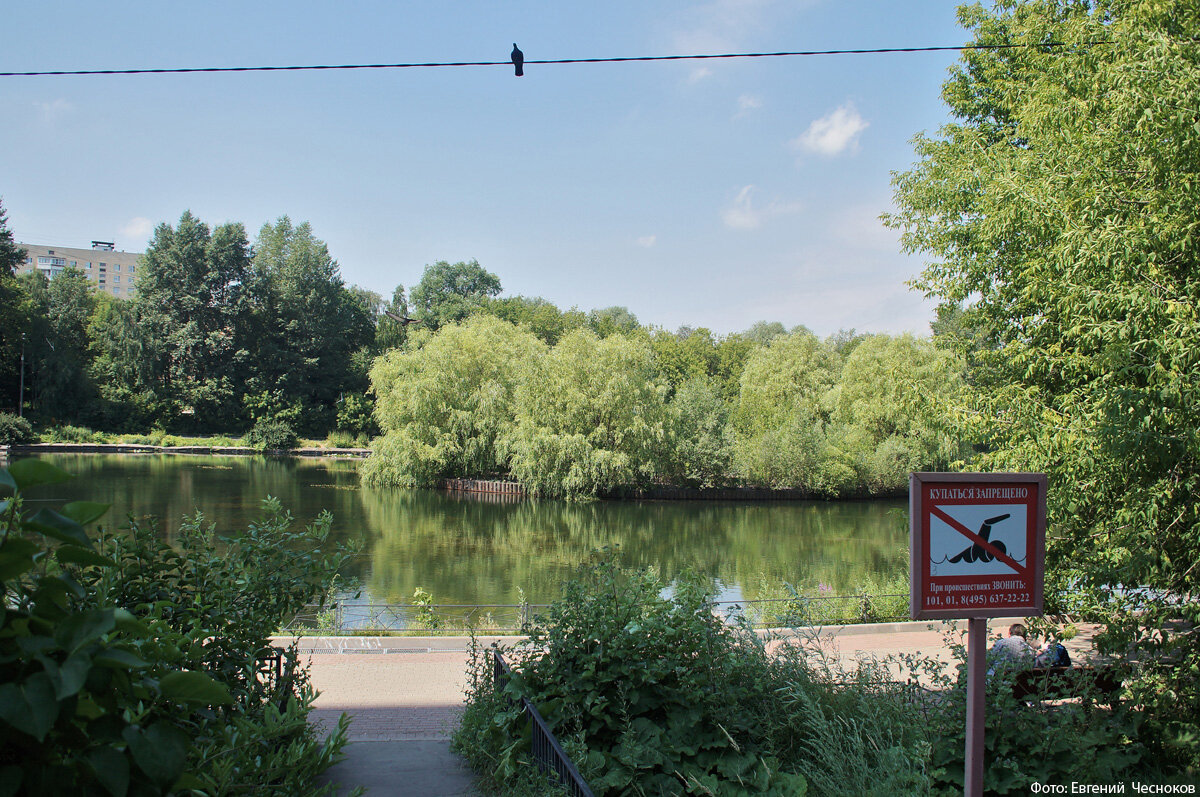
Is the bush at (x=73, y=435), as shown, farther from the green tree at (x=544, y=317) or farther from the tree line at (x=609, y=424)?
the green tree at (x=544, y=317)

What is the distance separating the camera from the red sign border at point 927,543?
3.04 metres

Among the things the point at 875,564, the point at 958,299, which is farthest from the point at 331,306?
the point at 958,299

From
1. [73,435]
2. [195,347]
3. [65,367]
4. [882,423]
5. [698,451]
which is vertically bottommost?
[73,435]

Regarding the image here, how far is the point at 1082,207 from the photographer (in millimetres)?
8172

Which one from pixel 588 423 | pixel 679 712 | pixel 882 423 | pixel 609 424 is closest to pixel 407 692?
pixel 679 712

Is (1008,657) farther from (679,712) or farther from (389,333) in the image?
(389,333)

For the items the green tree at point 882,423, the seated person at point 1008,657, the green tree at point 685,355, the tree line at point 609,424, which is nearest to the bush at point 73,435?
the tree line at point 609,424

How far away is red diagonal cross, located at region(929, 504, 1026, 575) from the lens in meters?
3.09

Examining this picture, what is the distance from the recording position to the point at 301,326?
6581 centimetres

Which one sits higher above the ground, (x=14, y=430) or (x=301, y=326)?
(x=301, y=326)

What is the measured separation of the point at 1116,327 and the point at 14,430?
5907cm

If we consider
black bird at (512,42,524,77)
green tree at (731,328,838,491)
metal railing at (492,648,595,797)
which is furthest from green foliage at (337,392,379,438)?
metal railing at (492,648,595,797)

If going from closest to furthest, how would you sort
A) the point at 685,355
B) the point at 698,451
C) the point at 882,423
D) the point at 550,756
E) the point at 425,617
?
1. the point at 550,756
2. the point at 425,617
3. the point at 698,451
4. the point at 882,423
5. the point at 685,355

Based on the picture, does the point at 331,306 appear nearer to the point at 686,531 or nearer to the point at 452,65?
the point at 686,531
